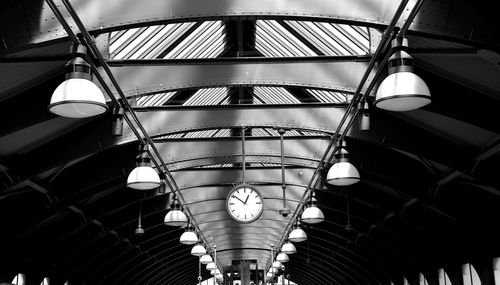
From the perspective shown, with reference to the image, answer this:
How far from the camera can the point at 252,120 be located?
14.6 m

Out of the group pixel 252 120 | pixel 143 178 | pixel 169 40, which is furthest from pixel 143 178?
pixel 252 120

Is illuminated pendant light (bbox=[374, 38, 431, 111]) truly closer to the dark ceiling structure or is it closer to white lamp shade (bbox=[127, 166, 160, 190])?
the dark ceiling structure

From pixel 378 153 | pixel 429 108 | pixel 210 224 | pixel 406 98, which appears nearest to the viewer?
pixel 406 98

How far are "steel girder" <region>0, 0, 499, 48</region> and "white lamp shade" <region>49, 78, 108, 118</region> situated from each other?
222 centimetres

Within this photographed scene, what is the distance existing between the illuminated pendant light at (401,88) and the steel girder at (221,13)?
1.83m

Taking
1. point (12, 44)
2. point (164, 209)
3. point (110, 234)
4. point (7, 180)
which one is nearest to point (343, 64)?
point (12, 44)

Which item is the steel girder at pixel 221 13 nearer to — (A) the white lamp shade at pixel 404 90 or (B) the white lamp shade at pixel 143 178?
(A) the white lamp shade at pixel 404 90

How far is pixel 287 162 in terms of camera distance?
59.3ft

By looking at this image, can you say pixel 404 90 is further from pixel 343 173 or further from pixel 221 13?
pixel 343 173

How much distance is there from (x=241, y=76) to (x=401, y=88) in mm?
5775

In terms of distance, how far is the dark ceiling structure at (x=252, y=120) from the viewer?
9.09 meters

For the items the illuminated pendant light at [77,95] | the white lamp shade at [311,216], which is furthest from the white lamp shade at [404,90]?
the white lamp shade at [311,216]

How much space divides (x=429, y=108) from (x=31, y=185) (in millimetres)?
9189

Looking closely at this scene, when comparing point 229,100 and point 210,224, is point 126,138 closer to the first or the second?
point 229,100
